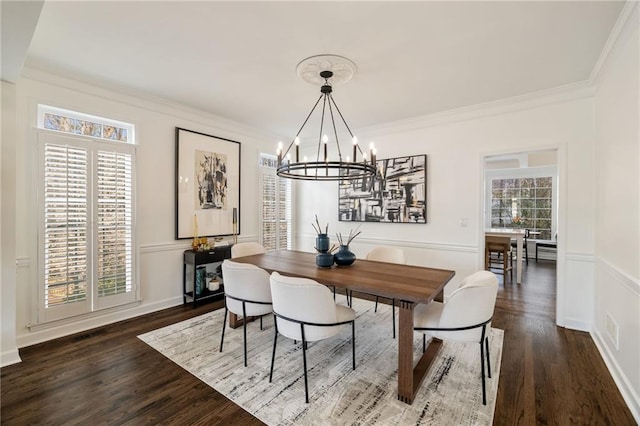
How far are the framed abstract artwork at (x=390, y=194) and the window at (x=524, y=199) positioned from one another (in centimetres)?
562

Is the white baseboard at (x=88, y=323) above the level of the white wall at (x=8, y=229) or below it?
below

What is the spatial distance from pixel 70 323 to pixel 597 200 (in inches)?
225

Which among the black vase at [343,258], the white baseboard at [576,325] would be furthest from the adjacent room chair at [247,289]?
the white baseboard at [576,325]

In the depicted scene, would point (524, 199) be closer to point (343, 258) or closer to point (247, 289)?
point (343, 258)

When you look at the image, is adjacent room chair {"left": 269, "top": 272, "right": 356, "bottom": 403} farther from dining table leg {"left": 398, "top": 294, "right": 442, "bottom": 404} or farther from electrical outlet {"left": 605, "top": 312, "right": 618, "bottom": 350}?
electrical outlet {"left": 605, "top": 312, "right": 618, "bottom": 350}

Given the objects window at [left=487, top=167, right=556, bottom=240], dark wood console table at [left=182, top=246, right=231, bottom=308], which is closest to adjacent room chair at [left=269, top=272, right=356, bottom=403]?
dark wood console table at [left=182, top=246, right=231, bottom=308]

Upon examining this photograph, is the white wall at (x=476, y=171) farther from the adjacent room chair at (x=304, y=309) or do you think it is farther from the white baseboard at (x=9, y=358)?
the white baseboard at (x=9, y=358)

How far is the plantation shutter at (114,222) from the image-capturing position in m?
3.21

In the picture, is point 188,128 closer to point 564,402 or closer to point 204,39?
point 204,39

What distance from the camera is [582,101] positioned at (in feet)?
10.4

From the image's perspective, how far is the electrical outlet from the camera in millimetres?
2328

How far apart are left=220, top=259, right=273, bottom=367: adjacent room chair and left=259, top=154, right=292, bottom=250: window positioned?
260 centimetres

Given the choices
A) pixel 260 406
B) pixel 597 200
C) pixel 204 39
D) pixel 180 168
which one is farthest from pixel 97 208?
pixel 597 200

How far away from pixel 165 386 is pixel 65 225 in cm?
204
